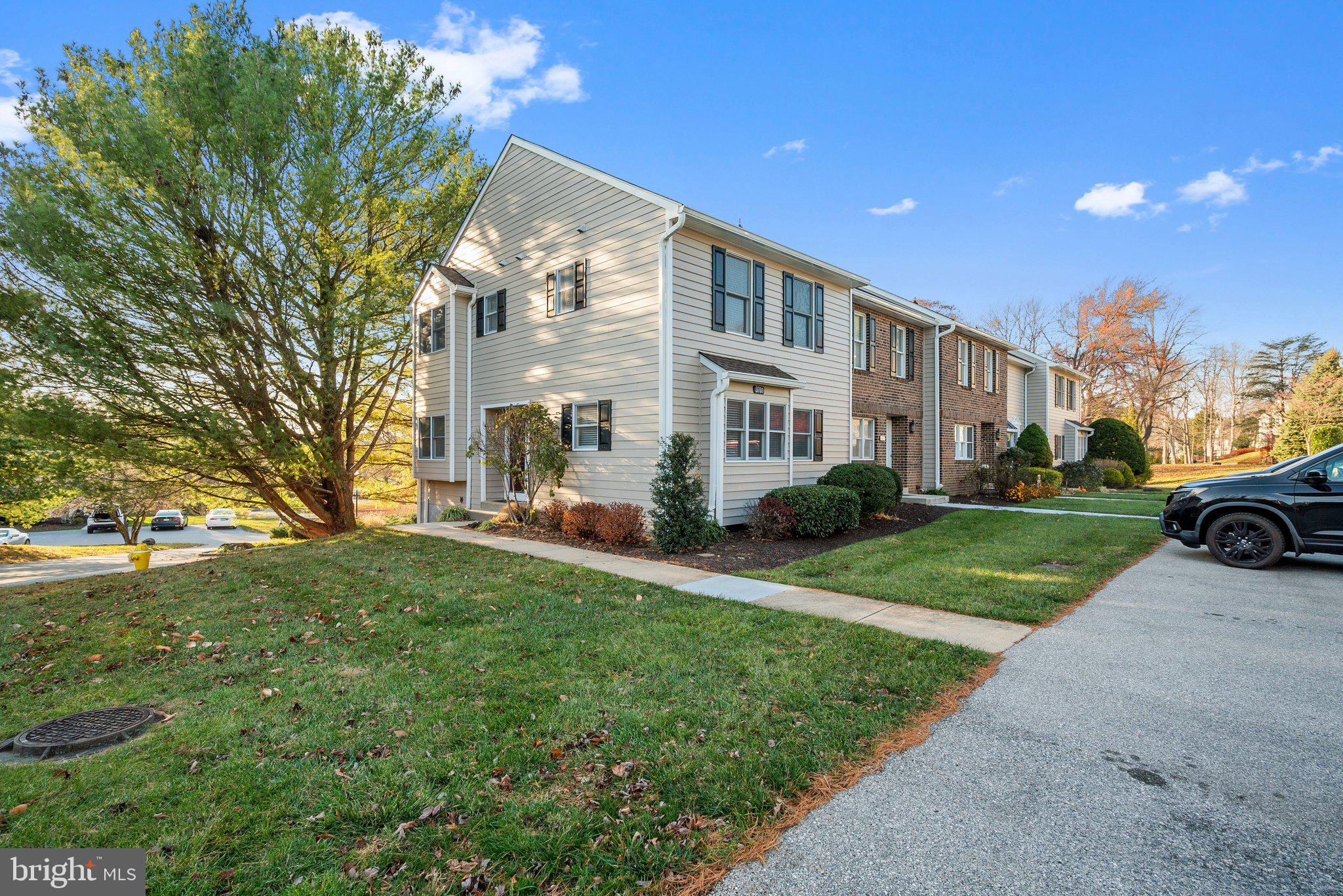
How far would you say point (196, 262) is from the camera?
44.5 ft

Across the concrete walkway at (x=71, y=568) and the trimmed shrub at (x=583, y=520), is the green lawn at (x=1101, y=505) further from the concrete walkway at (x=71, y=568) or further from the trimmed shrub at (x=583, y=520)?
the concrete walkway at (x=71, y=568)

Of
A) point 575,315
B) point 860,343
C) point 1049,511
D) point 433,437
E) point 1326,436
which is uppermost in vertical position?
point 860,343

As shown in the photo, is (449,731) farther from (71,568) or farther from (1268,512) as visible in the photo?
(71,568)

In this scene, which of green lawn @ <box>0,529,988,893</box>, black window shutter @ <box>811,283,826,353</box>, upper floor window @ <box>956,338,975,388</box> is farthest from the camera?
upper floor window @ <box>956,338,975,388</box>

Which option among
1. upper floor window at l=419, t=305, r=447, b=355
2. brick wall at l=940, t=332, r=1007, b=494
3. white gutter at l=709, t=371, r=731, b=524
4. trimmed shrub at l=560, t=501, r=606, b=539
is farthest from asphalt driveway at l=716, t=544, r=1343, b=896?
upper floor window at l=419, t=305, r=447, b=355

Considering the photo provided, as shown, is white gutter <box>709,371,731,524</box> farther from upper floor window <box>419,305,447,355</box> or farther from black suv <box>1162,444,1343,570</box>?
upper floor window <box>419,305,447,355</box>

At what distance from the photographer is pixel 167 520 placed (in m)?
33.4

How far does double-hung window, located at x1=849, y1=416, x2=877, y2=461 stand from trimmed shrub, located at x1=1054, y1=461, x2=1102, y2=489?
11.8 meters

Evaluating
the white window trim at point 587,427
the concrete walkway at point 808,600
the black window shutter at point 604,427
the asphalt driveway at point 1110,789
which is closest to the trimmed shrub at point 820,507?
the concrete walkway at point 808,600

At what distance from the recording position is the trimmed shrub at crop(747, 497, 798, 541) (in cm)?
1080

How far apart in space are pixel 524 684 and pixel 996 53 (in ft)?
50.8

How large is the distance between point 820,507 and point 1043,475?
13297 millimetres

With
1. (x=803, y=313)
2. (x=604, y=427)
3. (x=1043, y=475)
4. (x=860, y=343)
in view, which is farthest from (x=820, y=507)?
(x=1043, y=475)

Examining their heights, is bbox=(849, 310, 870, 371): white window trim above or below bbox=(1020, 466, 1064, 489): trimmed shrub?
above
